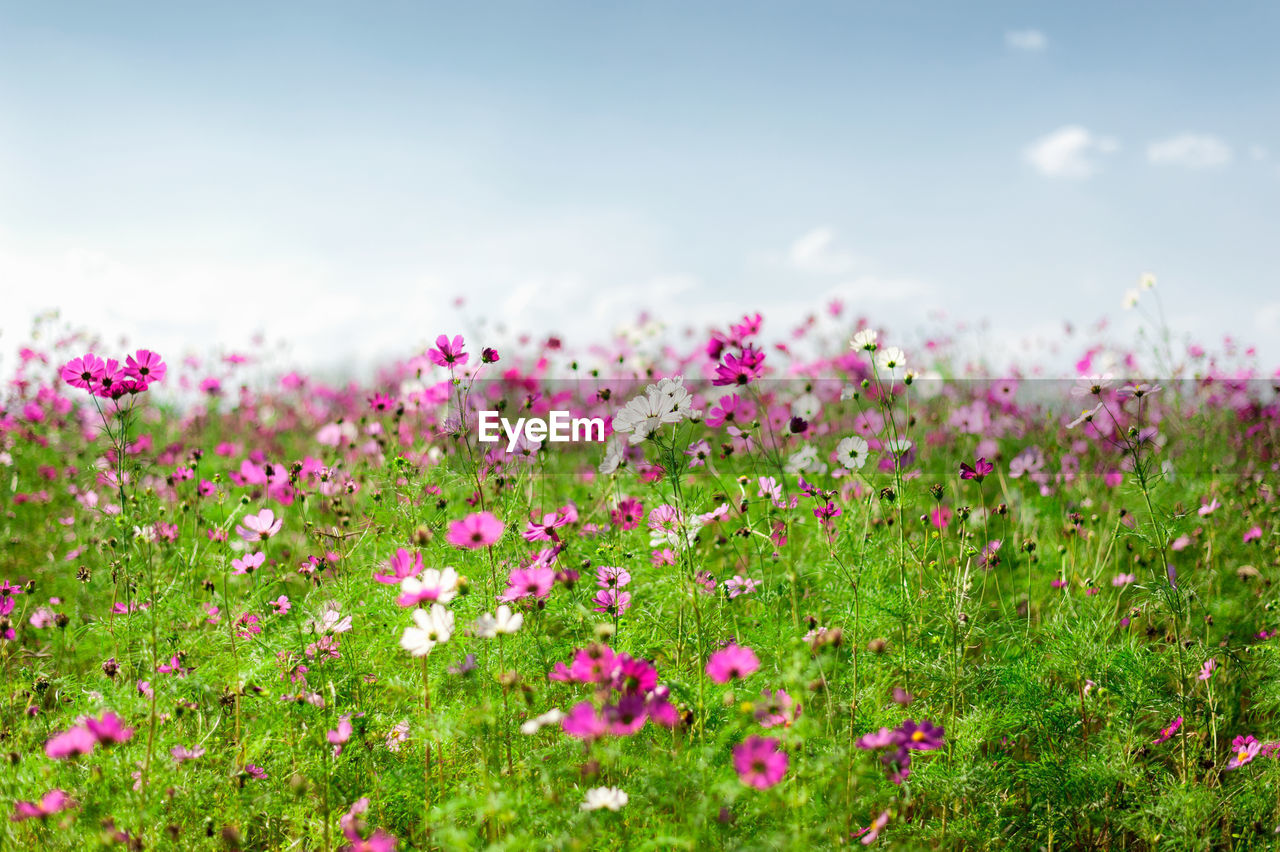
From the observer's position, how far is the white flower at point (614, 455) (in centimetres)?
234

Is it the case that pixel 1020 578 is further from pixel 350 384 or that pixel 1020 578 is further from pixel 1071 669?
pixel 350 384

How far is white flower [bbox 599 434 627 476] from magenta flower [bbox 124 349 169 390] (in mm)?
1168

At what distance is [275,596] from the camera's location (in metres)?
2.90

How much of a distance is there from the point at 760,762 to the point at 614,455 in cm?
125

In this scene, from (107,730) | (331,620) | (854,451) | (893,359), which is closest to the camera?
(107,730)

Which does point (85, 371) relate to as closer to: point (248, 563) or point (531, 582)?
point (248, 563)

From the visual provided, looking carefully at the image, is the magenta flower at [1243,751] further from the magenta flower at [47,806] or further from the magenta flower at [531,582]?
the magenta flower at [47,806]

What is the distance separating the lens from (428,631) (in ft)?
4.72

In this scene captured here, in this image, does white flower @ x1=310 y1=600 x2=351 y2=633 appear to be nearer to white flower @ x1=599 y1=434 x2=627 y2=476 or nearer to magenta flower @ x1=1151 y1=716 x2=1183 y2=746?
white flower @ x1=599 y1=434 x2=627 y2=476

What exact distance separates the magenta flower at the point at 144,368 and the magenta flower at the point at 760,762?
1.50 meters

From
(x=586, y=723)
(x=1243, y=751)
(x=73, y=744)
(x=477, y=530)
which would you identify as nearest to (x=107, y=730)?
(x=73, y=744)

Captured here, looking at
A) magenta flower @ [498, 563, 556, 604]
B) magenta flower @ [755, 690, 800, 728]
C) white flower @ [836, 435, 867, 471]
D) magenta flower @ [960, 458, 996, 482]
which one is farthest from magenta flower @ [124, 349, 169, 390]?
magenta flower @ [960, 458, 996, 482]

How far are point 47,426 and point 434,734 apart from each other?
515 cm

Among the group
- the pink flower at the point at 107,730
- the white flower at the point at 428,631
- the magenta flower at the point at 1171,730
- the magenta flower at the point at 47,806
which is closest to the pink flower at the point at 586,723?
the white flower at the point at 428,631
